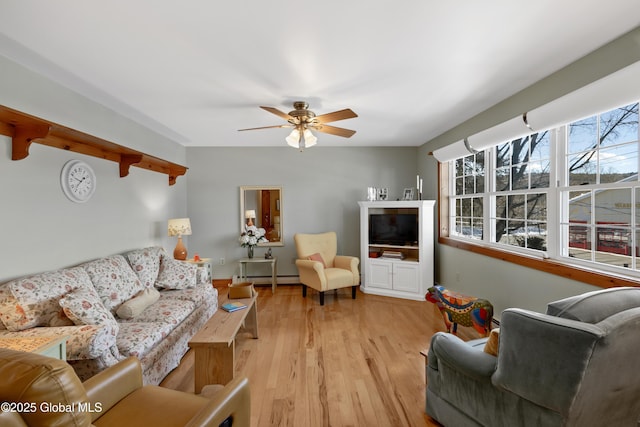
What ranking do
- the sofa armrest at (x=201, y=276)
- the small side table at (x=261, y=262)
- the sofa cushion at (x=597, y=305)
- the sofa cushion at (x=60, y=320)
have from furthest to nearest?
the small side table at (x=261, y=262) → the sofa armrest at (x=201, y=276) → the sofa cushion at (x=60, y=320) → the sofa cushion at (x=597, y=305)

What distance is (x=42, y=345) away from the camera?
1.54m

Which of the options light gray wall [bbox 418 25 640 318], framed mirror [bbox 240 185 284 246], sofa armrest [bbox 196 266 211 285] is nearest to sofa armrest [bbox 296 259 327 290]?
framed mirror [bbox 240 185 284 246]

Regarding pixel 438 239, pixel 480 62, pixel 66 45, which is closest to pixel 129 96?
pixel 66 45

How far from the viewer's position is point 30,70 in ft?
7.14

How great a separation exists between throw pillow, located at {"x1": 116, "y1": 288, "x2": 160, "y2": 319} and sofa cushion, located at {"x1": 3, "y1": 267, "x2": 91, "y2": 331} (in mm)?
394

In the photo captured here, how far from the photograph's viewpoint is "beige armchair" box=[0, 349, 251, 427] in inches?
29.0

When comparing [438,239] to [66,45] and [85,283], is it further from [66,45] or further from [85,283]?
[66,45]

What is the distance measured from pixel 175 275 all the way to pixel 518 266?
3.55 m

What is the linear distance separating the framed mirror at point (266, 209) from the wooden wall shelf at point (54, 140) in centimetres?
172

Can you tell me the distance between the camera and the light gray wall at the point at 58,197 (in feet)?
6.79

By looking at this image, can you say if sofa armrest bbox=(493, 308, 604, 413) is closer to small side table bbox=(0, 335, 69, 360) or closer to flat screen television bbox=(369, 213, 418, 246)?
small side table bbox=(0, 335, 69, 360)

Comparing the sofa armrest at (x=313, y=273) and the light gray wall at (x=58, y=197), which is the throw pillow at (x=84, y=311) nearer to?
the light gray wall at (x=58, y=197)

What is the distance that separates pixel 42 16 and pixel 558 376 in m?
2.98

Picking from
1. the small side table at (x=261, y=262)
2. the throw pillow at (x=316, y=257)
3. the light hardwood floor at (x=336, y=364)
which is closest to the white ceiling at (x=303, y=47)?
the throw pillow at (x=316, y=257)
